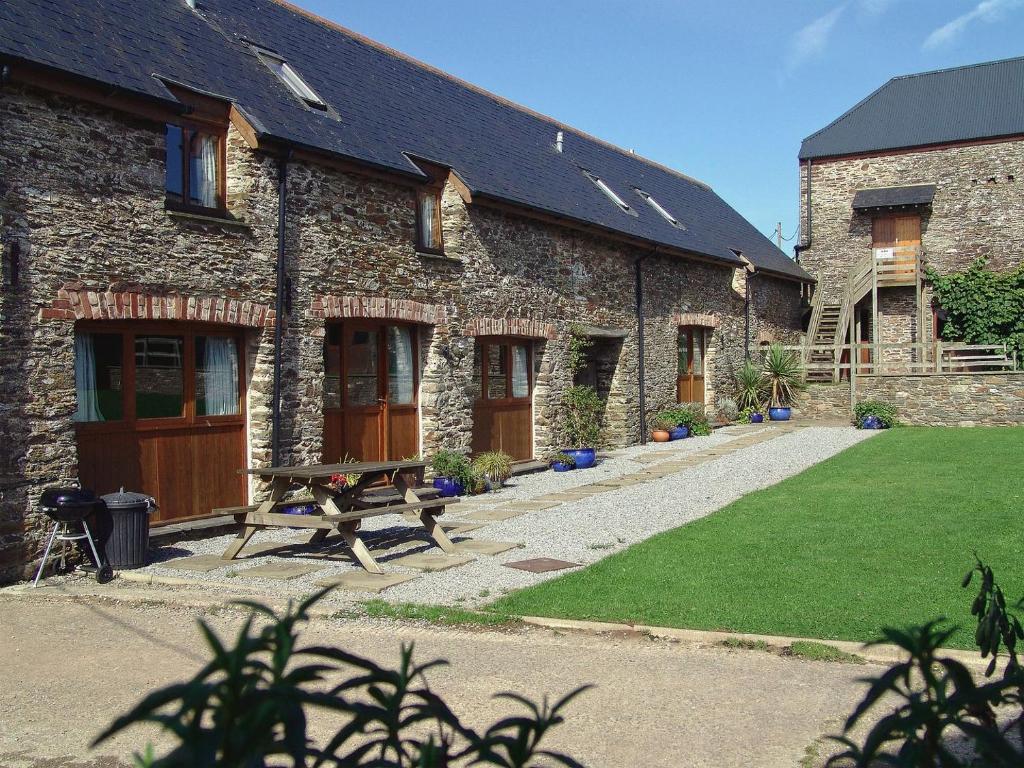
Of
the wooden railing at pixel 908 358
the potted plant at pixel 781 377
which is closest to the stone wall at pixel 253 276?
the potted plant at pixel 781 377

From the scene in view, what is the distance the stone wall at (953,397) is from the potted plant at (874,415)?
0.29 m

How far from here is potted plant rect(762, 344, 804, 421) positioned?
22781mm

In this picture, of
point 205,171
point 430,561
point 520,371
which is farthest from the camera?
point 520,371

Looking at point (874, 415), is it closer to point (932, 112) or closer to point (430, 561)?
point (932, 112)

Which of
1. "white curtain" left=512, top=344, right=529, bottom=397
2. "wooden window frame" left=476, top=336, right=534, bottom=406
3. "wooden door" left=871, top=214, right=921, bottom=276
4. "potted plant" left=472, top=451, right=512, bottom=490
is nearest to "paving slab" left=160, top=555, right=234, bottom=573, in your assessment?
"potted plant" left=472, top=451, right=512, bottom=490

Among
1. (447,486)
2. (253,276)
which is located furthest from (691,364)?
(253,276)

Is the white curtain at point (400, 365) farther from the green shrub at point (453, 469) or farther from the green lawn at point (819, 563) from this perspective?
the green lawn at point (819, 563)

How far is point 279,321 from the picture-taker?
10297 millimetres

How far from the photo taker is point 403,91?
15469mm

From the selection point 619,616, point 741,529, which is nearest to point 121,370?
point 619,616

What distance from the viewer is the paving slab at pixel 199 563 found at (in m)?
8.26

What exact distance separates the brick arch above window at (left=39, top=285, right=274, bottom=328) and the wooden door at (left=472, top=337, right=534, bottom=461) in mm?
4451

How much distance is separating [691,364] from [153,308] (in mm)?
14020

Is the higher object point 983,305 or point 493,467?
point 983,305
